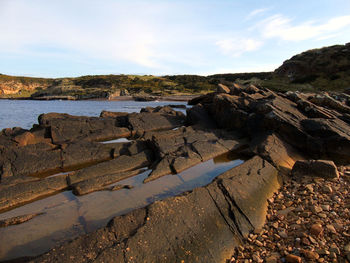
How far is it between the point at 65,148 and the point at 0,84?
139 m

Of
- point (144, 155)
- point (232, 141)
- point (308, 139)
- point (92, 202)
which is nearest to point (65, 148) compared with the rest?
point (144, 155)

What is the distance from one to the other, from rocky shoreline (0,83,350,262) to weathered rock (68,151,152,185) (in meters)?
0.04

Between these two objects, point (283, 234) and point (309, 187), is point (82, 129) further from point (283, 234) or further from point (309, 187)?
point (283, 234)

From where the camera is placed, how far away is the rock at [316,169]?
777cm

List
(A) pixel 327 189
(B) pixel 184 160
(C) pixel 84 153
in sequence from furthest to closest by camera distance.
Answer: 1. (C) pixel 84 153
2. (B) pixel 184 160
3. (A) pixel 327 189

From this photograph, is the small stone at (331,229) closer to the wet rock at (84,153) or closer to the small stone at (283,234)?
the small stone at (283,234)

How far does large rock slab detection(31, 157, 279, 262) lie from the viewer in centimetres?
430

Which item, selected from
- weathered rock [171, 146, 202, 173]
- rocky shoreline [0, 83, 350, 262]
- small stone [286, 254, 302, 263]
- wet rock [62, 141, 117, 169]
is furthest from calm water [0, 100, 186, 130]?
small stone [286, 254, 302, 263]

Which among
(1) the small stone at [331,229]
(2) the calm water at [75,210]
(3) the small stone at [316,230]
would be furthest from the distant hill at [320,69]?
(3) the small stone at [316,230]

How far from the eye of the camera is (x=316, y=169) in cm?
798

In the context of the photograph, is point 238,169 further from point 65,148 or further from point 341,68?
point 341,68

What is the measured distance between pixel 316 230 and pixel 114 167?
7745 millimetres

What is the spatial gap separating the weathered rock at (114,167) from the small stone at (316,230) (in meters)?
7.33

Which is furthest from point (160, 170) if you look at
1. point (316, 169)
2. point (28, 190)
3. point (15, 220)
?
point (316, 169)
